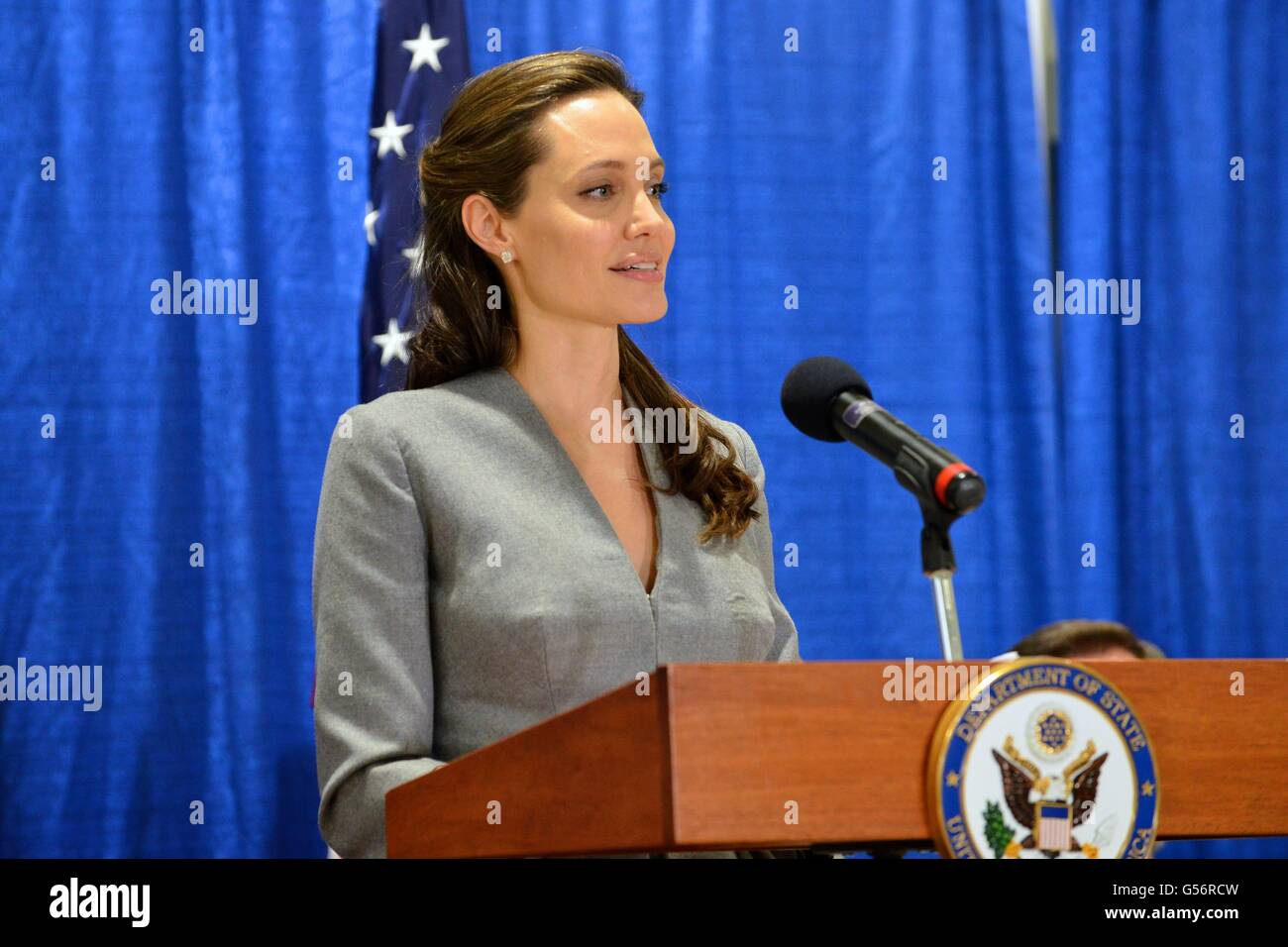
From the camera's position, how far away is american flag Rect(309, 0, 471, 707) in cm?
301

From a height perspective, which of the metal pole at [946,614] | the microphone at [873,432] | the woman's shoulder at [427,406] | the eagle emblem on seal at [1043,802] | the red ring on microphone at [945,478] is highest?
the woman's shoulder at [427,406]

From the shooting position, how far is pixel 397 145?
3074 millimetres

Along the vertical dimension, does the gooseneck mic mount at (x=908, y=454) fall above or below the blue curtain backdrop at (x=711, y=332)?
below

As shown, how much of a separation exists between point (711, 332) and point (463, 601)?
178 centimetres

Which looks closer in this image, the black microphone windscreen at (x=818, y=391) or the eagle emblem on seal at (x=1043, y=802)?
the eagle emblem on seal at (x=1043, y=802)

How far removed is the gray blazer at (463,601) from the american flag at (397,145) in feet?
4.27

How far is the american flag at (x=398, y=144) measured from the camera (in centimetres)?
301

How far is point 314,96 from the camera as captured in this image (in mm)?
3152

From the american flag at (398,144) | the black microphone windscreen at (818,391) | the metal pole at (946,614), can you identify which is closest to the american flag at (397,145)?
the american flag at (398,144)

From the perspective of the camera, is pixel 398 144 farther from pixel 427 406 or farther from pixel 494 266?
pixel 427 406

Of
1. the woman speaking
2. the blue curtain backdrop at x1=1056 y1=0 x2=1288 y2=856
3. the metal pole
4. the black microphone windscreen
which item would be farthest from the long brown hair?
the blue curtain backdrop at x1=1056 y1=0 x2=1288 y2=856

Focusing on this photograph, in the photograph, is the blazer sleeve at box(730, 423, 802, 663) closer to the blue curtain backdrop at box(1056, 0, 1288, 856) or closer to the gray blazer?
the gray blazer

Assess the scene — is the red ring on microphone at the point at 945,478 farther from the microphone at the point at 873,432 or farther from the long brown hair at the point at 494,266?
the long brown hair at the point at 494,266
